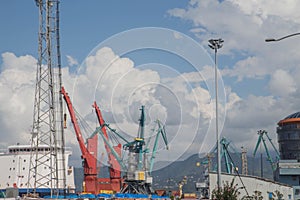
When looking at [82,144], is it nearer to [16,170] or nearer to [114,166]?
[114,166]

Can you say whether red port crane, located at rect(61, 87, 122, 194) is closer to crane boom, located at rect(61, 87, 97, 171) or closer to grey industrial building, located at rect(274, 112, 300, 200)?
crane boom, located at rect(61, 87, 97, 171)

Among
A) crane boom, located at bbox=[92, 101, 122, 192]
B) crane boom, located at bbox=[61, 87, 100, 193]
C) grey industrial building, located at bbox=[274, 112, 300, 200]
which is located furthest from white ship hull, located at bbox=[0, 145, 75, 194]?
grey industrial building, located at bbox=[274, 112, 300, 200]

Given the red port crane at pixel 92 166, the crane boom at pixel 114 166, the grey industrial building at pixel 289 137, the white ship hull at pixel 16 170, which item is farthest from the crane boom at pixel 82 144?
the grey industrial building at pixel 289 137

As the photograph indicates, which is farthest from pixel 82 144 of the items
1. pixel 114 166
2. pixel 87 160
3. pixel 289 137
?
pixel 289 137

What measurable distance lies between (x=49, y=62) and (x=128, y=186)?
2179 inches

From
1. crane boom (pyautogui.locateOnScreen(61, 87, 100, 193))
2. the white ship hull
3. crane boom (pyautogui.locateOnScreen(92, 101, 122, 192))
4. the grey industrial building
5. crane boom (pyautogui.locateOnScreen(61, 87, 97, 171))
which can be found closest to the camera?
the white ship hull

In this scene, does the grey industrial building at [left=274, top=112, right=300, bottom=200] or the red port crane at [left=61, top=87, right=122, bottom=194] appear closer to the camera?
the red port crane at [left=61, top=87, right=122, bottom=194]

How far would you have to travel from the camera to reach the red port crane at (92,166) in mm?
130875

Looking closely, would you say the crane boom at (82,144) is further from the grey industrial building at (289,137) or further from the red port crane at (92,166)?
the grey industrial building at (289,137)

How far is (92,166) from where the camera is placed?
435ft

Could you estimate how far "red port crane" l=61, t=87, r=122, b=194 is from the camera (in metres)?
131

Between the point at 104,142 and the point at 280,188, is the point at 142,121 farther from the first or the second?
the point at 280,188

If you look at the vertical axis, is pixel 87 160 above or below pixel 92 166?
above

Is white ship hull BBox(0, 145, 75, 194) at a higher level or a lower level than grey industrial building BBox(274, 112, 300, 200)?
lower
